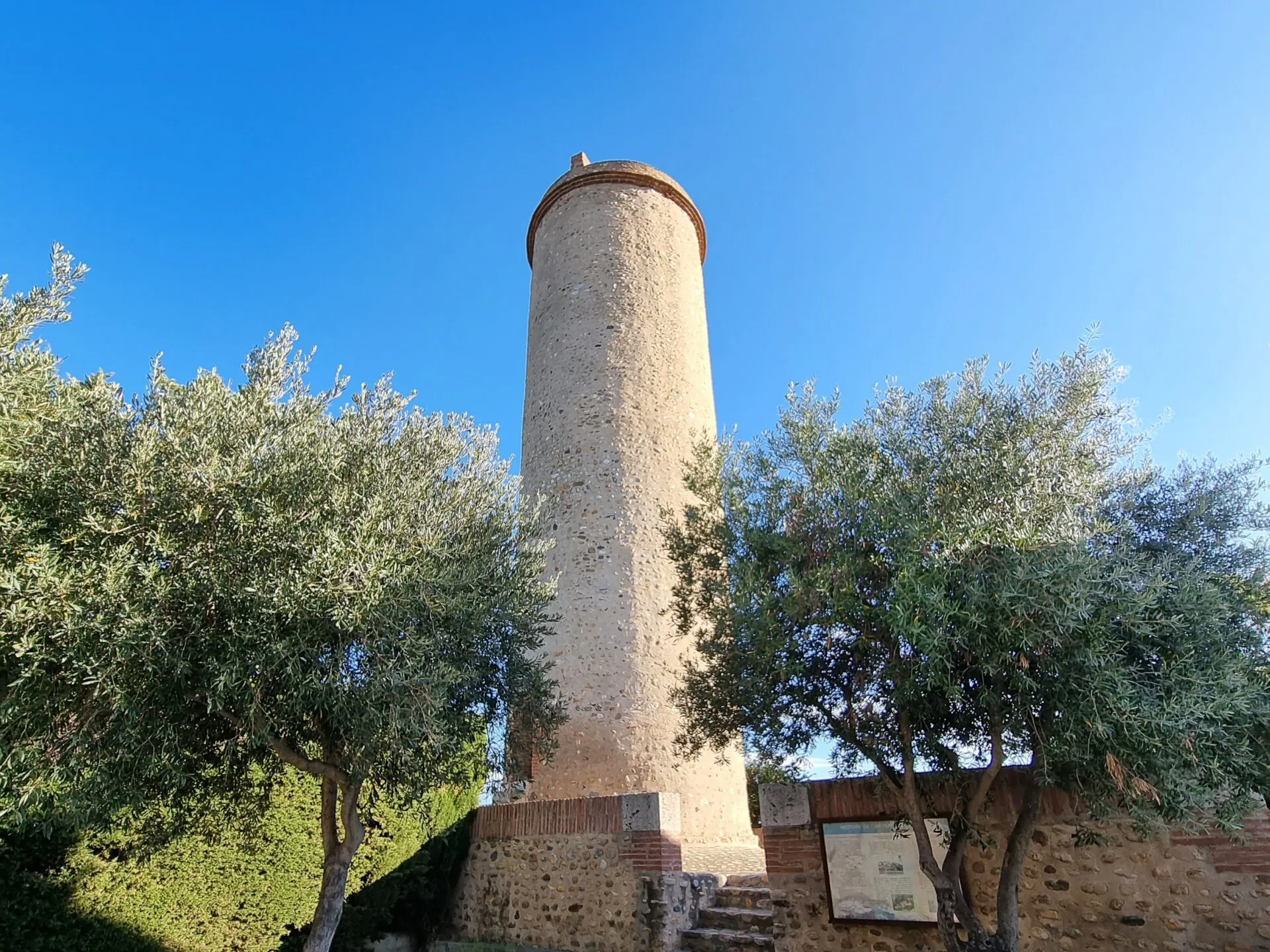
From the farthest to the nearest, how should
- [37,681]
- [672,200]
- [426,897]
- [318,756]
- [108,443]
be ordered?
[672,200] < [426,897] < [318,756] < [108,443] < [37,681]

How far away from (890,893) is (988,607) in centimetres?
246

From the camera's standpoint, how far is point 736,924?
658 centimetres

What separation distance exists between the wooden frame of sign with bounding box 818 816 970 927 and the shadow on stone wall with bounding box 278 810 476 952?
4.56m

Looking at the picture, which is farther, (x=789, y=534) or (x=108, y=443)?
(x=789, y=534)

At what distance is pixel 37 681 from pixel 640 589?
20.3 ft

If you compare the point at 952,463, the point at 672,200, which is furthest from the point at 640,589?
the point at 672,200

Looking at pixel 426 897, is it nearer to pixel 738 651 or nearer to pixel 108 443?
pixel 738 651

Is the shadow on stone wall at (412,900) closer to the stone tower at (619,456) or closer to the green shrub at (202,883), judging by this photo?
the green shrub at (202,883)

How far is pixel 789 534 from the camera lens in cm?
578

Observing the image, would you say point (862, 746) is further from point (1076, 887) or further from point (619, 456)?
point (619, 456)

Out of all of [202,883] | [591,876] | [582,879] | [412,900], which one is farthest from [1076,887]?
[202,883]

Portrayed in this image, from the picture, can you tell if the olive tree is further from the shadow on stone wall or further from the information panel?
the information panel

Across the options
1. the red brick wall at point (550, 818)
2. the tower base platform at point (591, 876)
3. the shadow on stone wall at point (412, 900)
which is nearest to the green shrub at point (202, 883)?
the shadow on stone wall at point (412, 900)

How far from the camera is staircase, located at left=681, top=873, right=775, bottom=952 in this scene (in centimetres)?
629
